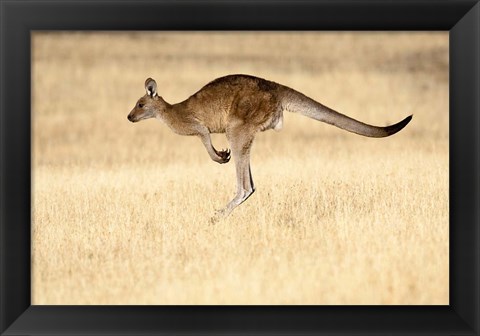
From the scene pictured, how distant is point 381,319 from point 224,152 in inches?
159

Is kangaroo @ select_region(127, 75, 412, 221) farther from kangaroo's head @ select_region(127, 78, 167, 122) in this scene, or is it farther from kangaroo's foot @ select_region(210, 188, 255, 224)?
kangaroo's head @ select_region(127, 78, 167, 122)

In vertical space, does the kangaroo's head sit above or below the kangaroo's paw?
above

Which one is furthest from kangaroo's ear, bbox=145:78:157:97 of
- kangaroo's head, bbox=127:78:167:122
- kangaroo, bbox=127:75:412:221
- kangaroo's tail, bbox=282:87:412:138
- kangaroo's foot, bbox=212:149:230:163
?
kangaroo's tail, bbox=282:87:412:138

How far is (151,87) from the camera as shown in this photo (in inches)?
441

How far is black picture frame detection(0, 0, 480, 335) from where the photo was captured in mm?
7477

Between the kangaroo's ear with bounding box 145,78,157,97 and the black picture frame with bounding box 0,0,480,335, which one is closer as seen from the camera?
the black picture frame with bounding box 0,0,480,335

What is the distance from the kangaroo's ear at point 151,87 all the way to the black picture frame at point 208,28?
11.1 feet

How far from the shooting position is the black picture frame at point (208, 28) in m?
7.48

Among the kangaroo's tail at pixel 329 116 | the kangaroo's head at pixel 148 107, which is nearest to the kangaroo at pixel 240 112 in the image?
the kangaroo's tail at pixel 329 116

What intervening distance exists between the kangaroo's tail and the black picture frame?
1.71 m

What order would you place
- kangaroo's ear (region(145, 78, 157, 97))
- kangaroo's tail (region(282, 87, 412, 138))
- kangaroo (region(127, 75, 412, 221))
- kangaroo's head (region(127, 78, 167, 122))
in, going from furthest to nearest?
kangaroo's head (region(127, 78, 167, 122))
kangaroo's ear (region(145, 78, 157, 97))
kangaroo (region(127, 75, 412, 221))
kangaroo's tail (region(282, 87, 412, 138))

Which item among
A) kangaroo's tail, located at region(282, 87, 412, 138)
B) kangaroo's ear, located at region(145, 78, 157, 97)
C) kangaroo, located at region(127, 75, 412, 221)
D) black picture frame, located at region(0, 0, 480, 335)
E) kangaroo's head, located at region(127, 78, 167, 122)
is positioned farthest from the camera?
kangaroo's head, located at region(127, 78, 167, 122)

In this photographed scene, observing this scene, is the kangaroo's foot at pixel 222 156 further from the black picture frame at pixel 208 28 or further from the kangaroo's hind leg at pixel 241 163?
the black picture frame at pixel 208 28

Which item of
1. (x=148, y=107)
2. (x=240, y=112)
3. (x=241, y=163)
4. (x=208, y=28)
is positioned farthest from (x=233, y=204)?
(x=208, y=28)
